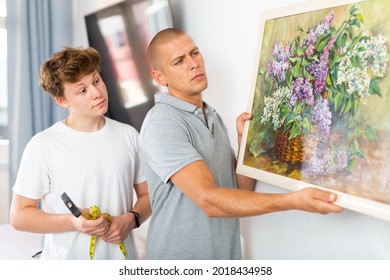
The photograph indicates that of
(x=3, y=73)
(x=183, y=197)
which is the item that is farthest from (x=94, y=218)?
(x=3, y=73)

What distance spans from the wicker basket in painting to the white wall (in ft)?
Answer: 0.70

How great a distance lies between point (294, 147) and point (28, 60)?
2279 mm

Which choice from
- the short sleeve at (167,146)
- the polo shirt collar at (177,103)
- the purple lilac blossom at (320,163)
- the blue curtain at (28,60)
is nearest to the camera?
the purple lilac blossom at (320,163)

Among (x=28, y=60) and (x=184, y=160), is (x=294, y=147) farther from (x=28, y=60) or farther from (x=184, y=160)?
(x=28, y=60)

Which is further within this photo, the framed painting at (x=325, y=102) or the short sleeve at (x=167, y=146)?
the short sleeve at (x=167, y=146)

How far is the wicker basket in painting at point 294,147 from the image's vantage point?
114cm

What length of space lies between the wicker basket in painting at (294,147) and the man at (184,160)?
138 mm

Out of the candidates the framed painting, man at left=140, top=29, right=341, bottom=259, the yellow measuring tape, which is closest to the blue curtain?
the yellow measuring tape

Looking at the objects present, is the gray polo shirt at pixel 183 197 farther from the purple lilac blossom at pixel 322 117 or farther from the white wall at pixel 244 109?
the purple lilac blossom at pixel 322 117

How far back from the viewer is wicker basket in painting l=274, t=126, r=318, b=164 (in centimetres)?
114

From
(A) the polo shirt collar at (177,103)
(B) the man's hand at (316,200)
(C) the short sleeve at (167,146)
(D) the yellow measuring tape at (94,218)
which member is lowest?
(D) the yellow measuring tape at (94,218)

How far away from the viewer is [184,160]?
3.88 ft

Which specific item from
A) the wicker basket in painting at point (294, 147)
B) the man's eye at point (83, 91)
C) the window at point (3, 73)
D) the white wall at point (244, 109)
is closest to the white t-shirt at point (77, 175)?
the man's eye at point (83, 91)

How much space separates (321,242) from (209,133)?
0.46 meters
